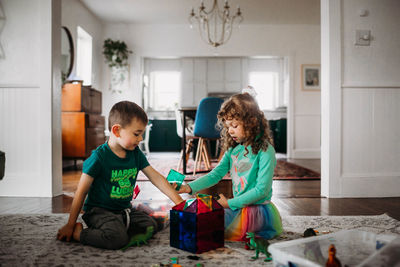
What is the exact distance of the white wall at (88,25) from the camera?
468 centimetres

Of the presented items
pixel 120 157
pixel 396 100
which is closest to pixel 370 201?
pixel 396 100

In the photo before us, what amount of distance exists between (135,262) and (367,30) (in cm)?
228

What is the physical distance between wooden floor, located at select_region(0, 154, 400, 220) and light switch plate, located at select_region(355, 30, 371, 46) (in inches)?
44.7

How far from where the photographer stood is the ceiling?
5316 mm

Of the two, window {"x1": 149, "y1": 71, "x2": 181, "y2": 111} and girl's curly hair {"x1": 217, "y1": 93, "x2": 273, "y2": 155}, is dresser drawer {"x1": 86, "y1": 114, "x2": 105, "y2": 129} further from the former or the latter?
window {"x1": 149, "y1": 71, "x2": 181, "y2": 111}

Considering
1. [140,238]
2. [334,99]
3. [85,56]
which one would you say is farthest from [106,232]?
[85,56]

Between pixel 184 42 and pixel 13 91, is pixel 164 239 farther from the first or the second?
pixel 184 42

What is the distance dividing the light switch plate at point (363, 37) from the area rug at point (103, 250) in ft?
4.48

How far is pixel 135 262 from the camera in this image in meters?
1.06

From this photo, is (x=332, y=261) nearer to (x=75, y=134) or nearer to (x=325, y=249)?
(x=325, y=249)

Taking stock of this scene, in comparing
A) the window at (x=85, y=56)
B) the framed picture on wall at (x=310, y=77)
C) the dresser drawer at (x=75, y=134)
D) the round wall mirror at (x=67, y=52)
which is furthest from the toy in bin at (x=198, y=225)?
the framed picture on wall at (x=310, y=77)

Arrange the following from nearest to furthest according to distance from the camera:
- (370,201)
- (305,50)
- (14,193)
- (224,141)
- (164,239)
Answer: (164,239) < (224,141) < (370,201) < (14,193) < (305,50)

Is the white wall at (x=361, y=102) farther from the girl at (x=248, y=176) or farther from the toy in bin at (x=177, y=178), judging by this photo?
the toy in bin at (x=177, y=178)

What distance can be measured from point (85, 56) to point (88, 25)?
0.54 metres
